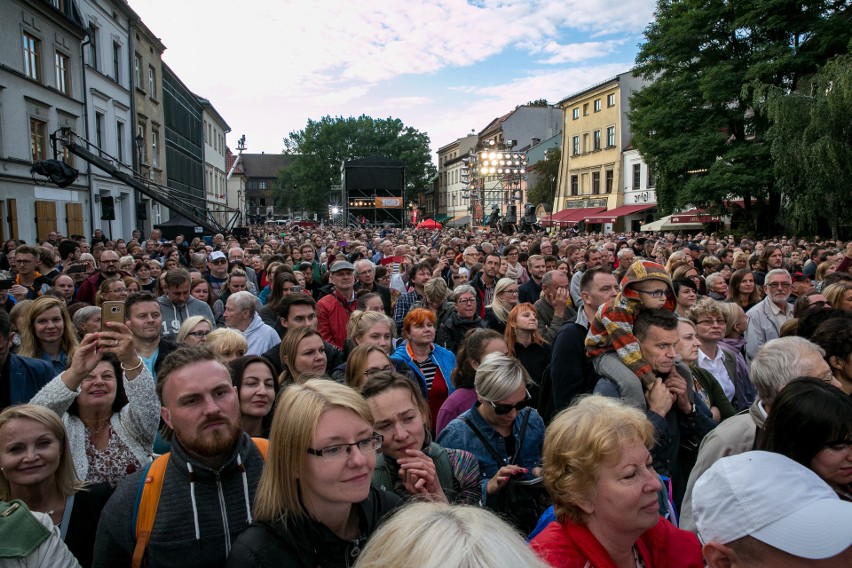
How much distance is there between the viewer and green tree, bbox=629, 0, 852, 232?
2708 centimetres

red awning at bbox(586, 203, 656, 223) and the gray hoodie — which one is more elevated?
red awning at bbox(586, 203, 656, 223)

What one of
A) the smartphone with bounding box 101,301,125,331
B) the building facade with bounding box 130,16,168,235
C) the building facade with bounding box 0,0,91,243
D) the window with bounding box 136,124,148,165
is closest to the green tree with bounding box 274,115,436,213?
the building facade with bounding box 130,16,168,235

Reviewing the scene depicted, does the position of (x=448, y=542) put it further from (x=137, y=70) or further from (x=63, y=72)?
(x=137, y=70)

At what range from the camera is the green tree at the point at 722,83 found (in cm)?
2708

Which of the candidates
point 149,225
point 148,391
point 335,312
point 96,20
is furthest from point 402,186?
point 148,391

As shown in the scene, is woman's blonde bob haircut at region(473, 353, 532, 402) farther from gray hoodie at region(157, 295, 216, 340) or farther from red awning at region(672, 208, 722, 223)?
red awning at region(672, 208, 722, 223)

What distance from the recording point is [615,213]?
41.7 m

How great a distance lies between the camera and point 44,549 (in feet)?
6.72

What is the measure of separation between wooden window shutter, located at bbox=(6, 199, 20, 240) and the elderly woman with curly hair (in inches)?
799

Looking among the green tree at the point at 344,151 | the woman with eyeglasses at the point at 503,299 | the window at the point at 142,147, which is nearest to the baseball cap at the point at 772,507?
the woman with eyeglasses at the point at 503,299

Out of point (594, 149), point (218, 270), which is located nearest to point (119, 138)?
point (218, 270)

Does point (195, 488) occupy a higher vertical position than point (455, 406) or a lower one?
higher

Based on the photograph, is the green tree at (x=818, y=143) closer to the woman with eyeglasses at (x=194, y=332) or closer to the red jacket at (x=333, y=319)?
the red jacket at (x=333, y=319)

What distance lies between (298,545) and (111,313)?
180 cm
